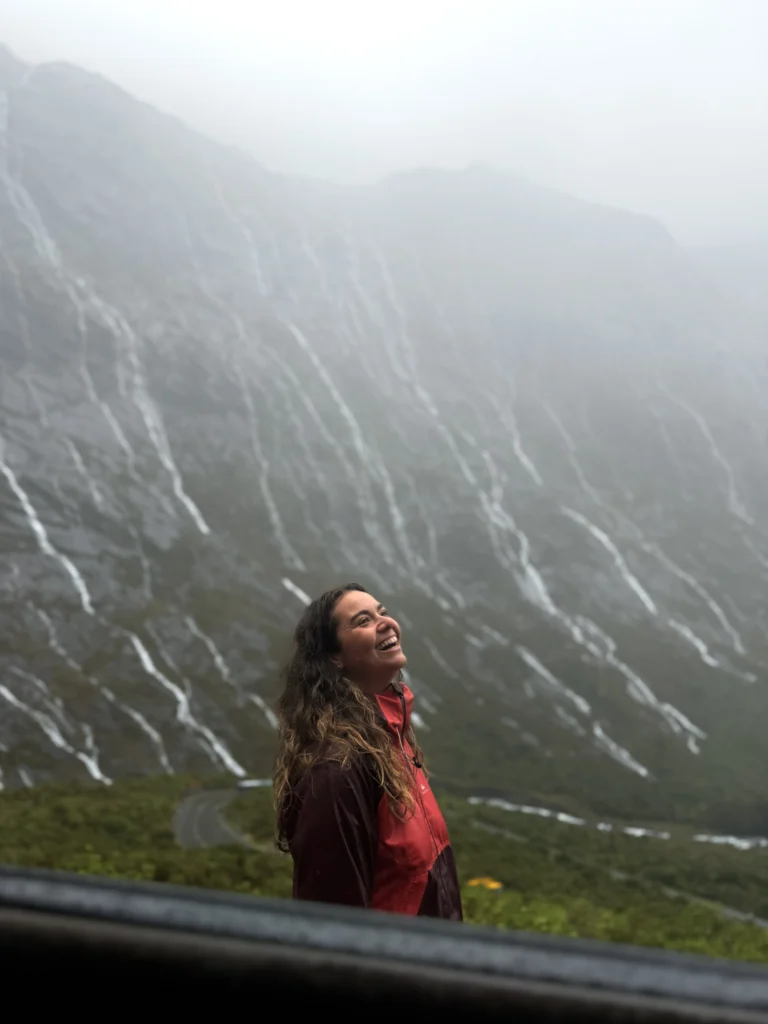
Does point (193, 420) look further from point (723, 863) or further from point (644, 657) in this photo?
point (723, 863)

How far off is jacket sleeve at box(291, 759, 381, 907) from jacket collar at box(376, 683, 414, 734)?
0.33 meters

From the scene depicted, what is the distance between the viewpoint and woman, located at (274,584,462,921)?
2.26m

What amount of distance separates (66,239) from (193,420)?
2072cm

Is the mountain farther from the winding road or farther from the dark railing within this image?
the dark railing

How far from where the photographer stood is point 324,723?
2521mm

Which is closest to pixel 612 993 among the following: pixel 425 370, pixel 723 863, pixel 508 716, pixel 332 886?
pixel 332 886

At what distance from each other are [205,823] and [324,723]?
20.6 metres

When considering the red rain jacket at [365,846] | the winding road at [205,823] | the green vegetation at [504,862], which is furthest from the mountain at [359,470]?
the red rain jacket at [365,846]

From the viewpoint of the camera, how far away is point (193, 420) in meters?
47.1

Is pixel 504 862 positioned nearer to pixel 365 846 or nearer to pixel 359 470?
pixel 365 846

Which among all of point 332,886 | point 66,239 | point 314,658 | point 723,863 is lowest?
point 723,863

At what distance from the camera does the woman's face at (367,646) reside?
9.04ft

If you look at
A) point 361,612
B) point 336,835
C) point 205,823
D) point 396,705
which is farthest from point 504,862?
point 336,835

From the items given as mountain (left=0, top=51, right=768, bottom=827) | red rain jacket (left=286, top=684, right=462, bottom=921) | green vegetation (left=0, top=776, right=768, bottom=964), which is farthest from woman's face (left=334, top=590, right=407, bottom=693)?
mountain (left=0, top=51, right=768, bottom=827)
